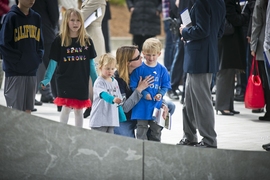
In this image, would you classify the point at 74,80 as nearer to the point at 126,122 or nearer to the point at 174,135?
the point at 126,122

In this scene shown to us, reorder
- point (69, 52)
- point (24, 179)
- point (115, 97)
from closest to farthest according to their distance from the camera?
point (24, 179) < point (115, 97) < point (69, 52)

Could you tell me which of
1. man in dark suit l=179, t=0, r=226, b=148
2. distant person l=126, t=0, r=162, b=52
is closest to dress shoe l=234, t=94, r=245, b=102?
distant person l=126, t=0, r=162, b=52

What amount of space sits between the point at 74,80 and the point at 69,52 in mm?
294

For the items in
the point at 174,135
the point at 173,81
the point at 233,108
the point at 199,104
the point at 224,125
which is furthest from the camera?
the point at 173,81

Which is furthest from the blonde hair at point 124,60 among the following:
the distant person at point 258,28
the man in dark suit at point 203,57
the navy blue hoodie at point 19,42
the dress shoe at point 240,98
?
the dress shoe at point 240,98

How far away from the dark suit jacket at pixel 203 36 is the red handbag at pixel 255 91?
224cm

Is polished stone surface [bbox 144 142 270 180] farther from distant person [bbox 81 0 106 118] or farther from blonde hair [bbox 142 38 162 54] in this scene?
distant person [bbox 81 0 106 118]

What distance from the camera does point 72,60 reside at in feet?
23.5

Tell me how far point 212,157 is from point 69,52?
2.65 m

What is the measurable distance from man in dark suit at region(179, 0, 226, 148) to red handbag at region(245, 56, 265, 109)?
2.23 meters

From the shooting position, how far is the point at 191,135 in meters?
6.99

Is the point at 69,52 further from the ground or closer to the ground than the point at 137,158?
further from the ground

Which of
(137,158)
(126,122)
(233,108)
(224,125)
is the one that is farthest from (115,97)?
(233,108)

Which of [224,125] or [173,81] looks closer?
[224,125]
